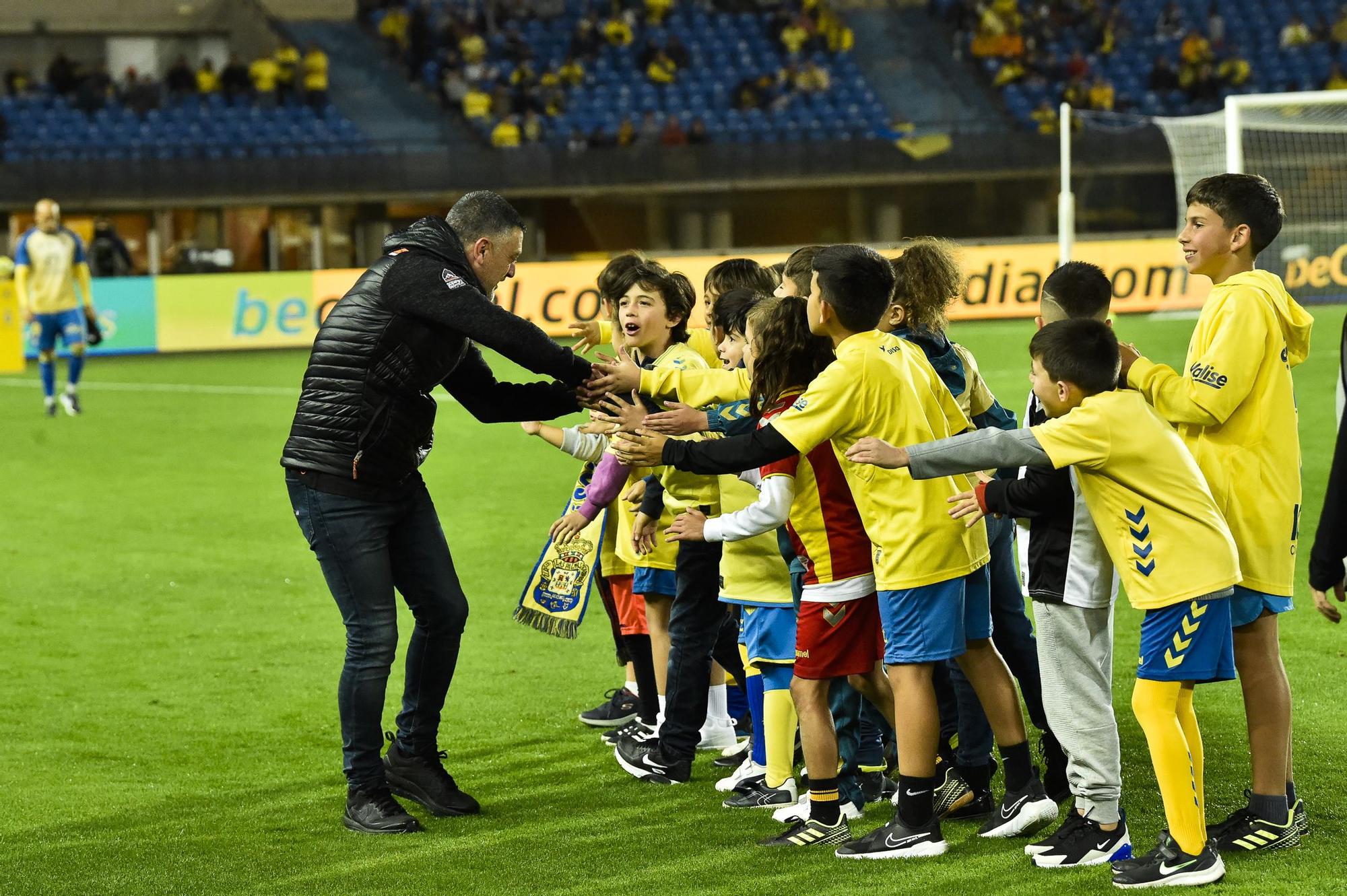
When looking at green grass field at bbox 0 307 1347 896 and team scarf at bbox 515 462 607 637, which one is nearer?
green grass field at bbox 0 307 1347 896

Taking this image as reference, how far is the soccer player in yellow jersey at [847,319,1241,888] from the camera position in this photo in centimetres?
397

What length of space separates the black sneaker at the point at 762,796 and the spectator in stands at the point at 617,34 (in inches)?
1156

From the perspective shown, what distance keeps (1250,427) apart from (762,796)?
184cm

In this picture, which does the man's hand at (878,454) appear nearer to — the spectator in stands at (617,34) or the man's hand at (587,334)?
the man's hand at (587,334)

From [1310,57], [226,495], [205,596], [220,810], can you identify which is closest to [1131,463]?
[220,810]

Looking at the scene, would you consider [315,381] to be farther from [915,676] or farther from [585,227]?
[585,227]

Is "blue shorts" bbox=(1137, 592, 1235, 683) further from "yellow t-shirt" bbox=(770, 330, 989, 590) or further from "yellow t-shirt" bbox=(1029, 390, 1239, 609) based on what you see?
"yellow t-shirt" bbox=(770, 330, 989, 590)

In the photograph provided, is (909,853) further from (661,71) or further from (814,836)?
(661,71)

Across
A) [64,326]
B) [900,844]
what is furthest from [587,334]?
[64,326]

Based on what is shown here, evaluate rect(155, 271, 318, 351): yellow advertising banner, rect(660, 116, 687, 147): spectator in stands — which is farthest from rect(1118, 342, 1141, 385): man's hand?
rect(660, 116, 687, 147): spectator in stands

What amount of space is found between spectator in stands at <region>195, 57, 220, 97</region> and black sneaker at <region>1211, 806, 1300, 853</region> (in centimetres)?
2813

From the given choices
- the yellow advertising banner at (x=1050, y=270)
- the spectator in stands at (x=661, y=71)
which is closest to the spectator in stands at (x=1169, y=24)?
the spectator in stands at (x=661, y=71)

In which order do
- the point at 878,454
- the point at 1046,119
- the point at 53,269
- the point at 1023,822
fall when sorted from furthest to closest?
the point at 1046,119, the point at 53,269, the point at 1023,822, the point at 878,454

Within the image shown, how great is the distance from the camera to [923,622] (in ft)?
14.0
